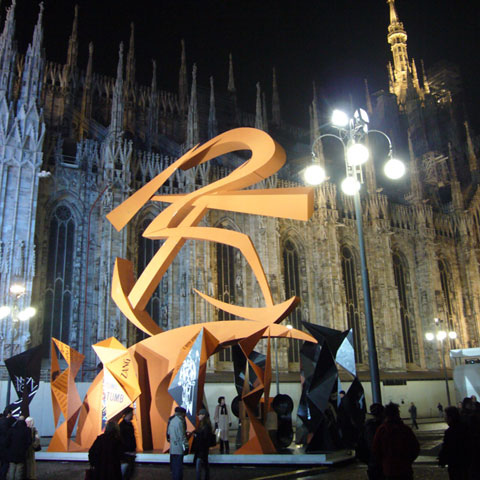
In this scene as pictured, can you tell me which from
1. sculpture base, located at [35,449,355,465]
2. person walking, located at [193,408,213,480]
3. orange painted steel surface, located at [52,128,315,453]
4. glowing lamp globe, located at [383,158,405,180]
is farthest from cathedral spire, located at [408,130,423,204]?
person walking, located at [193,408,213,480]

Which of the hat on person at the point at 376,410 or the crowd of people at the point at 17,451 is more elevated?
the hat on person at the point at 376,410

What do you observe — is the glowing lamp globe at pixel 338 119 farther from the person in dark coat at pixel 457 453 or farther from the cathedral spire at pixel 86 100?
the cathedral spire at pixel 86 100

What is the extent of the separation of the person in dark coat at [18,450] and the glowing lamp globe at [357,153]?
788 cm

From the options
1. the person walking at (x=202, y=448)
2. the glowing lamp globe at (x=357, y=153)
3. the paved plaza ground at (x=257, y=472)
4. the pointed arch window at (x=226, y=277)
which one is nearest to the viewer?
the person walking at (x=202, y=448)

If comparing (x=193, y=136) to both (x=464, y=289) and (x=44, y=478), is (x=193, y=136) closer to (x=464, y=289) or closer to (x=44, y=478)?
(x=44, y=478)

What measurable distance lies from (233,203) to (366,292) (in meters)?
4.49

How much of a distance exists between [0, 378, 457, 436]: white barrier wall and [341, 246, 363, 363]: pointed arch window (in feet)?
16.8

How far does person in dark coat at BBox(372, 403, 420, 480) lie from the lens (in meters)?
5.02

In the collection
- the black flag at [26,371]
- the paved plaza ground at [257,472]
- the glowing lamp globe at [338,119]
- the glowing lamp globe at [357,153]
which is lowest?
the paved plaza ground at [257,472]

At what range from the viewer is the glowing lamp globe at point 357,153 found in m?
10.6

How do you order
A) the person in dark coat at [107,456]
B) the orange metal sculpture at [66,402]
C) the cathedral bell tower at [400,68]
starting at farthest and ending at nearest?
the cathedral bell tower at [400,68] < the orange metal sculpture at [66,402] < the person in dark coat at [107,456]

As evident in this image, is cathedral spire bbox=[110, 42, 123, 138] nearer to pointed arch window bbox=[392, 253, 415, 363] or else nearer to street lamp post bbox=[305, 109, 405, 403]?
street lamp post bbox=[305, 109, 405, 403]

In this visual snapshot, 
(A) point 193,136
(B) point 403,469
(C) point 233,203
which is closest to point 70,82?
(A) point 193,136

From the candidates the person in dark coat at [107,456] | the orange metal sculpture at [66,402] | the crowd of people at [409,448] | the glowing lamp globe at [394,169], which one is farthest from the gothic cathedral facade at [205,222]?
A: the crowd of people at [409,448]
